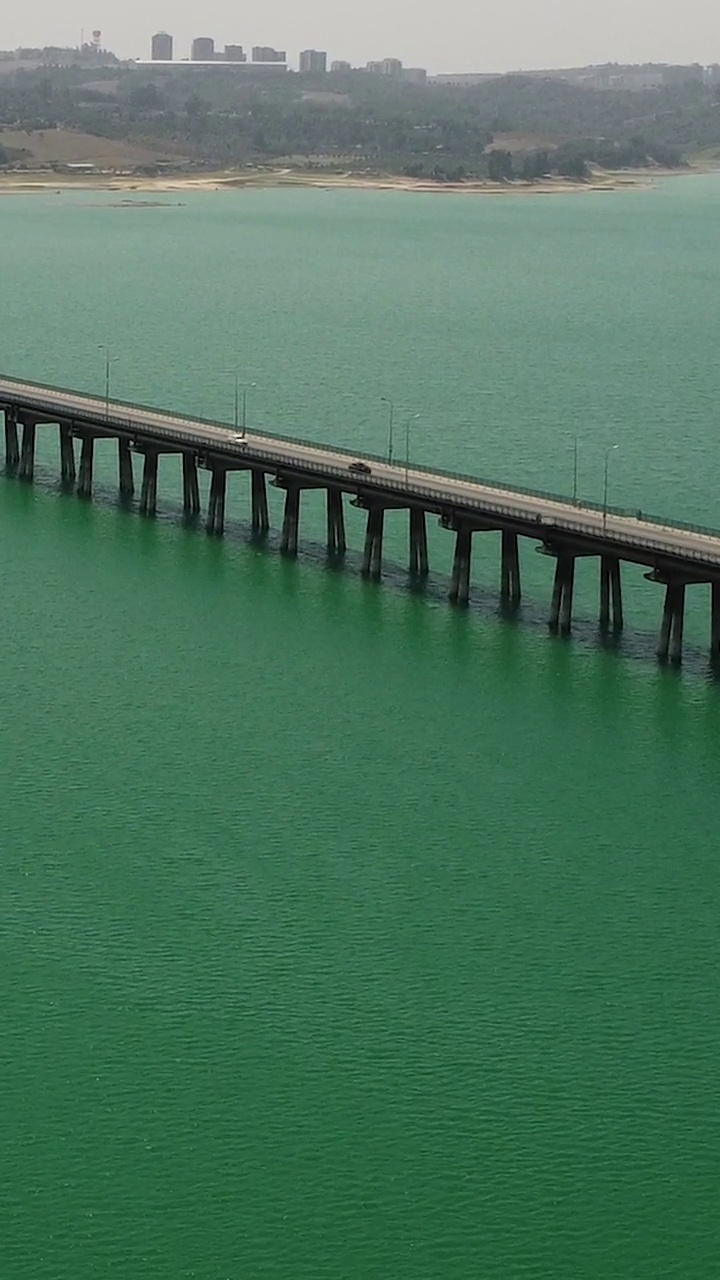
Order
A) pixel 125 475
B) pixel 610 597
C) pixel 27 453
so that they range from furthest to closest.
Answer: pixel 27 453 → pixel 125 475 → pixel 610 597

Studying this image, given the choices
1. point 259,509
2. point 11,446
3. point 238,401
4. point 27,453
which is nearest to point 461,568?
point 259,509

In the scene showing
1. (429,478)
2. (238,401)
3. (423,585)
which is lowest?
(238,401)

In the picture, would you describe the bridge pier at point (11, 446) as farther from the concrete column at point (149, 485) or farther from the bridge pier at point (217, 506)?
the bridge pier at point (217, 506)

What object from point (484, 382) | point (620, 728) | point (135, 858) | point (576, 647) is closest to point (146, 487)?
point (576, 647)

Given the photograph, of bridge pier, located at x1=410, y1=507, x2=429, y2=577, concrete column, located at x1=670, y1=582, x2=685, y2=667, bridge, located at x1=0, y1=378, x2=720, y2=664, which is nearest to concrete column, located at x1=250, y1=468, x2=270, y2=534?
bridge, located at x1=0, y1=378, x2=720, y2=664

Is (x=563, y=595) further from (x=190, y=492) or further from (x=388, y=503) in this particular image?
(x=190, y=492)

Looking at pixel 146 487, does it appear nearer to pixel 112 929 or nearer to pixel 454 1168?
pixel 112 929

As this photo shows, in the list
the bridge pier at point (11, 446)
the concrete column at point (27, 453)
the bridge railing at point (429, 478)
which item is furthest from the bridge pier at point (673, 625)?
the bridge pier at point (11, 446)
